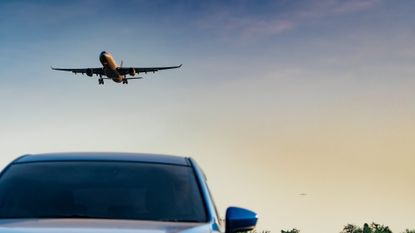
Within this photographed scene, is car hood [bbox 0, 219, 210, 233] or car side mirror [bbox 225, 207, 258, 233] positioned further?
car side mirror [bbox 225, 207, 258, 233]

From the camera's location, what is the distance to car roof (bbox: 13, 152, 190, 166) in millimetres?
5965

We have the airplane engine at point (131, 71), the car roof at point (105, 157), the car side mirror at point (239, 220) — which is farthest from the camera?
the airplane engine at point (131, 71)

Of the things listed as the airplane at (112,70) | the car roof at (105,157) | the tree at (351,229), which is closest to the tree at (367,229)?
the tree at (351,229)

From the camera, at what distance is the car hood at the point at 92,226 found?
449 centimetres

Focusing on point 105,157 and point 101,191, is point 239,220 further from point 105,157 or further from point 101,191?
point 105,157

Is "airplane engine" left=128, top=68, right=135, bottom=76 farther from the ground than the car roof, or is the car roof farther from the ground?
"airplane engine" left=128, top=68, right=135, bottom=76

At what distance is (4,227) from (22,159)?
1.53 metres

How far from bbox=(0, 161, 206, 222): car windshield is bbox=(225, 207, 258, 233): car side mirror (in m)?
0.22

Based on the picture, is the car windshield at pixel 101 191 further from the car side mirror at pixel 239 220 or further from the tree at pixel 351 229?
the tree at pixel 351 229

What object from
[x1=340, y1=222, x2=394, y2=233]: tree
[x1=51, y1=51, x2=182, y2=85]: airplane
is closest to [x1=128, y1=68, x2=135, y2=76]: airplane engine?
[x1=51, y1=51, x2=182, y2=85]: airplane

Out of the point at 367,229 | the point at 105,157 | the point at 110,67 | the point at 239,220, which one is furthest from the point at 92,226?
the point at 367,229

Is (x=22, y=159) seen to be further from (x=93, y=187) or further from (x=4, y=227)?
(x=4, y=227)

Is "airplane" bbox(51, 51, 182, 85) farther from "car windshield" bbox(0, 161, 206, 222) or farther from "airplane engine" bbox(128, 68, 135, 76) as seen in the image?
"car windshield" bbox(0, 161, 206, 222)

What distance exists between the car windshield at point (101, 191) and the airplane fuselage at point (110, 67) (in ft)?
230
